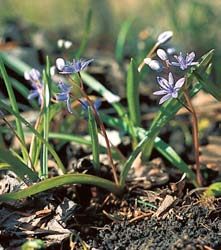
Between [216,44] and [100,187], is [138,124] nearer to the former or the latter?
[100,187]

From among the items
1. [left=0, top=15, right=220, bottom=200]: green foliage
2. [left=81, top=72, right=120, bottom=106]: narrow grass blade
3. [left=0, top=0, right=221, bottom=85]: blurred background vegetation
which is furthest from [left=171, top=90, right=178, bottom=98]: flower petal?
[left=0, top=0, right=221, bottom=85]: blurred background vegetation

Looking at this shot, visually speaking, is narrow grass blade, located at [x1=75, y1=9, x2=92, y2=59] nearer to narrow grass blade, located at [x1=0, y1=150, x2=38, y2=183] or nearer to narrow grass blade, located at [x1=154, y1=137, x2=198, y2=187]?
narrow grass blade, located at [x1=154, y1=137, x2=198, y2=187]

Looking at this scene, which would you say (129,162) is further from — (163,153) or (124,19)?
(124,19)

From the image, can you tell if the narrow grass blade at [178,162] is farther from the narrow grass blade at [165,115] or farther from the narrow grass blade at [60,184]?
the narrow grass blade at [60,184]

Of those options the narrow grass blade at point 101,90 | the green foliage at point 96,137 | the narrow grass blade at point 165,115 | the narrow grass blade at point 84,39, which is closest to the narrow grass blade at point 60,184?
the green foliage at point 96,137

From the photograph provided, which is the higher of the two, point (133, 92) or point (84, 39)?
point (84, 39)

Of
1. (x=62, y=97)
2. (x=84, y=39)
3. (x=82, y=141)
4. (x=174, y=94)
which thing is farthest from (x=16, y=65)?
(x=174, y=94)
